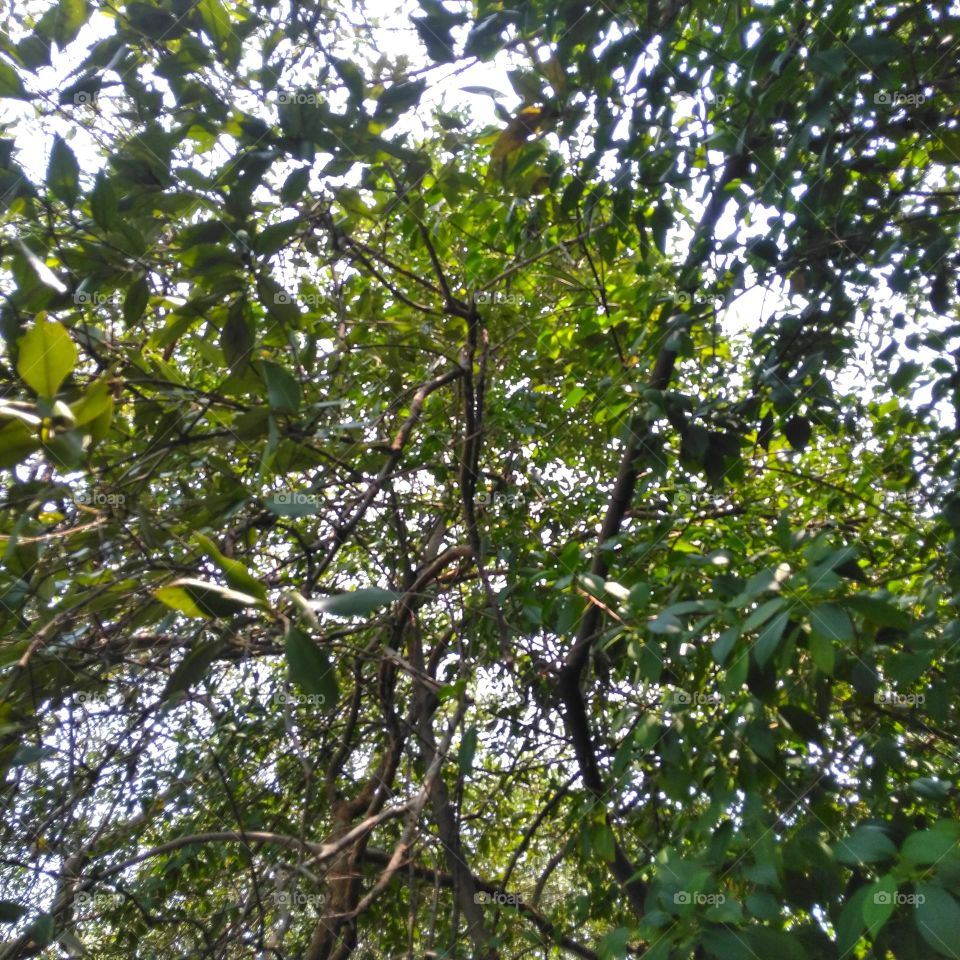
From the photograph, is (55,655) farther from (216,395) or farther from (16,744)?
(216,395)

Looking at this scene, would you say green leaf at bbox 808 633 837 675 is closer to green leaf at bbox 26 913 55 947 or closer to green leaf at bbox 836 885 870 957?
green leaf at bbox 836 885 870 957

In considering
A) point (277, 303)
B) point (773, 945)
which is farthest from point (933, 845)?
point (277, 303)

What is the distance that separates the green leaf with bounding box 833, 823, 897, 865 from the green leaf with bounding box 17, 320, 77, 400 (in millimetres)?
1226

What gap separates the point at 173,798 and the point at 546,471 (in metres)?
1.62

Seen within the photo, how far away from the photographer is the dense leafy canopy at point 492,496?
1543 mm

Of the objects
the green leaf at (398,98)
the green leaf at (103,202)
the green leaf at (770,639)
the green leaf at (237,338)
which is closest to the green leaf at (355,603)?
the green leaf at (770,639)

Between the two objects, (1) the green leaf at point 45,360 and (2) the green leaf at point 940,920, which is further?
(1) the green leaf at point 45,360

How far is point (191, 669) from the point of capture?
137cm

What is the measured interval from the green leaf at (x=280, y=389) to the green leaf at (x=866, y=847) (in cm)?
114

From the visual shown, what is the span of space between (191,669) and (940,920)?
1041 millimetres

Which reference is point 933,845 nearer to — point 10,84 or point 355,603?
point 355,603

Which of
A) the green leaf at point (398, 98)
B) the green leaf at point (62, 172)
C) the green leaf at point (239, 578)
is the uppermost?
the green leaf at point (398, 98)

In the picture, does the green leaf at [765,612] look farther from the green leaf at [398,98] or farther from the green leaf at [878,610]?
the green leaf at [398,98]

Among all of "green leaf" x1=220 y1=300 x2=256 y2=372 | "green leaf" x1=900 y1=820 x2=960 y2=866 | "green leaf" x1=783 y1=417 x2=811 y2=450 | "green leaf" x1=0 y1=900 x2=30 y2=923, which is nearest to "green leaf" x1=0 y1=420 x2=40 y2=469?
"green leaf" x1=220 y1=300 x2=256 y2=372
